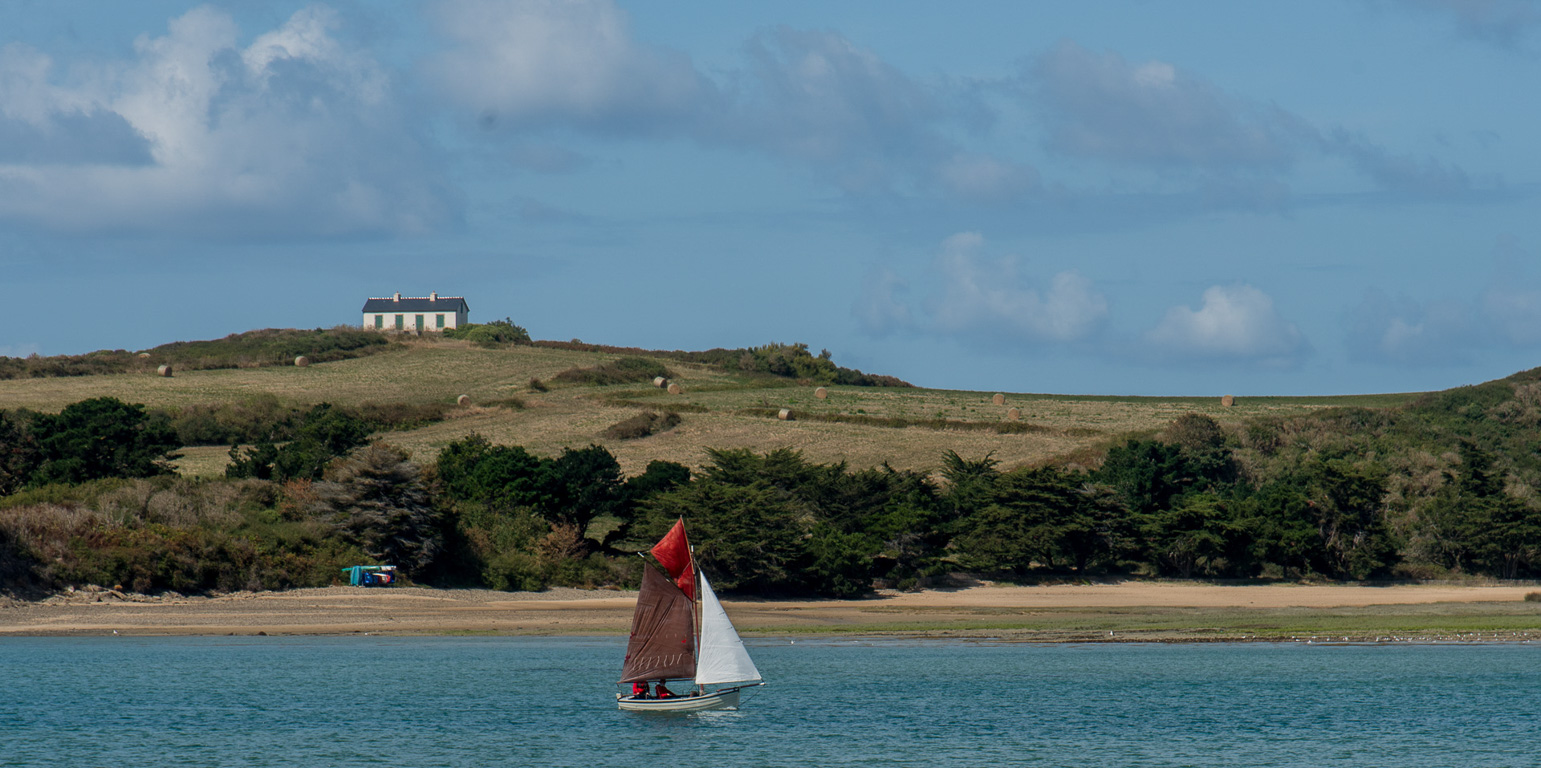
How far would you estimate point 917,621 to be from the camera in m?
57.5

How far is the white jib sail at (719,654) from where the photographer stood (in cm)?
3388

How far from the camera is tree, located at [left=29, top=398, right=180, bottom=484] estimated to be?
217 feet

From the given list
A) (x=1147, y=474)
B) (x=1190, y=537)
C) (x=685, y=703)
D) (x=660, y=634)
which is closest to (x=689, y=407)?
(x=1147, y=474)

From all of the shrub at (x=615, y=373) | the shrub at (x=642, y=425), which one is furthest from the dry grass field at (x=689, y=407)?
the shrub at (x=615, y=373)

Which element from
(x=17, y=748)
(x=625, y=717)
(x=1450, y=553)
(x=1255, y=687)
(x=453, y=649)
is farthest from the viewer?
(x=1450, y=553)

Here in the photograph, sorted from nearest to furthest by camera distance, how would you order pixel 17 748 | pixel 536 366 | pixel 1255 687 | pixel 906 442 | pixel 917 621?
pixel 17 748 → pixel 1255 687 → pixel 917 621 → pixel 906 442 → pixel 536 366

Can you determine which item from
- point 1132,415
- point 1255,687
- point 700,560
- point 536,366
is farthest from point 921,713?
point 536,366

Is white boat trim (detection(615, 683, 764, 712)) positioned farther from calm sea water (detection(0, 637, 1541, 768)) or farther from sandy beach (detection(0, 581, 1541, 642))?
sandy beach (detection(0, 581, 1541, 642))

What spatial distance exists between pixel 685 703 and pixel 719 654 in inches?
58.6

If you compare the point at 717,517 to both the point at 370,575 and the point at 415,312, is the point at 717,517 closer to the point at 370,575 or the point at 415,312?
the point at 370,575

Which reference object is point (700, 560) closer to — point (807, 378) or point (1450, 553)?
point (1450, 553)

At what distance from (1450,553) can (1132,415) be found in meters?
36.1

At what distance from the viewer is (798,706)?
37.0m

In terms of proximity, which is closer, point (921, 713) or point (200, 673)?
point (921, 713)
